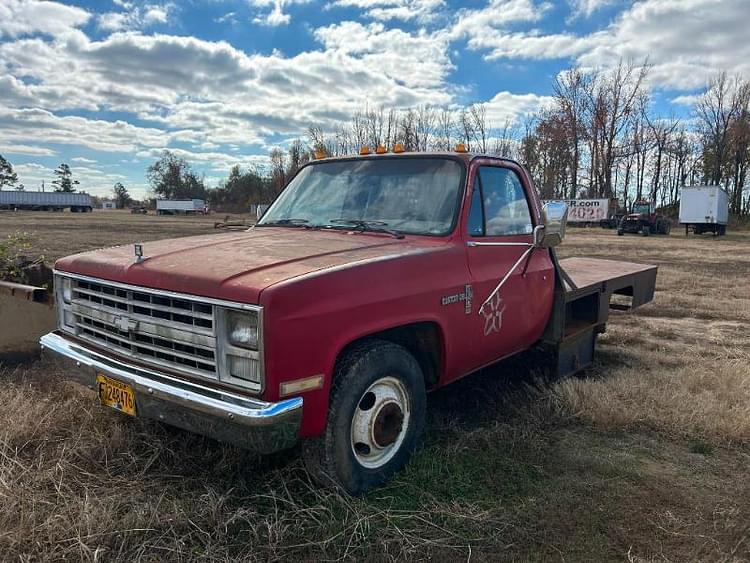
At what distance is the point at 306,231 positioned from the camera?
4102mm

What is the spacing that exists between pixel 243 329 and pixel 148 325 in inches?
26.5

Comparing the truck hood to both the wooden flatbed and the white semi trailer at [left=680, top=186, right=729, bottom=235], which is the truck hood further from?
the white semi trailer at [left=680, top=186, right=729, bottom=235]

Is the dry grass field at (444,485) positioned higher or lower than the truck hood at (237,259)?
lower

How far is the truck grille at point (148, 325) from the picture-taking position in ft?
9.25

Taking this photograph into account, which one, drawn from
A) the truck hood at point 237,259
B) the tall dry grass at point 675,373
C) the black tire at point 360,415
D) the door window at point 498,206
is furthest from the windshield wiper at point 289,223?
the tall dry grass at point 675,373

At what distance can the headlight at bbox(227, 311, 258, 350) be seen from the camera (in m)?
2.64

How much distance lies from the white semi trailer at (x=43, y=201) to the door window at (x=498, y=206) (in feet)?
266

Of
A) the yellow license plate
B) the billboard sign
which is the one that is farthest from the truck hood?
the billboard sign

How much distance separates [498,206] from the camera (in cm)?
425

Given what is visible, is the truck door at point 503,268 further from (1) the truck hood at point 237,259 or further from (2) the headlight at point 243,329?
(2) the headlight at point 243,329

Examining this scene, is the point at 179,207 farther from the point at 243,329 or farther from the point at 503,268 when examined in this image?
the point at 243,329

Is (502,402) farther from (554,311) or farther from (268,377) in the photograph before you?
(268,377)

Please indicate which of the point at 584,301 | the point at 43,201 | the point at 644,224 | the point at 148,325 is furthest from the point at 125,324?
the point at 43,201

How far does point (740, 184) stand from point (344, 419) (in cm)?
5462
